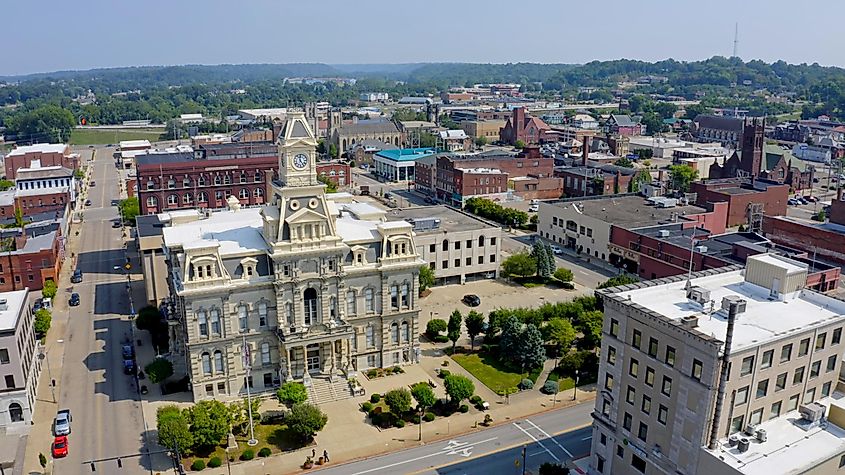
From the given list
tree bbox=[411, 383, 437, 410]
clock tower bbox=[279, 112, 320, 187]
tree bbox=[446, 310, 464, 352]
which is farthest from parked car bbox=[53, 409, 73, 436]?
tree bbox=[446, 310, 464, 352]

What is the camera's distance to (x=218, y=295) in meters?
62.4

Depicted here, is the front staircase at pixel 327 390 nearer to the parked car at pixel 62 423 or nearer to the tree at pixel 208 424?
the tree at pixel 208 424

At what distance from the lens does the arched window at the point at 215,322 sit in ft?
206

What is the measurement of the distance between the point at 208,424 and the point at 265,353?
13.0 m

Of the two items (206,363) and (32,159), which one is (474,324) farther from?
(32,159)

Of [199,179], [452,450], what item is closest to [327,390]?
[452,450]

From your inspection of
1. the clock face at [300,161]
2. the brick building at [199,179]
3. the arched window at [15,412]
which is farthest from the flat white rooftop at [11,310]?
the brick building at [199,179]

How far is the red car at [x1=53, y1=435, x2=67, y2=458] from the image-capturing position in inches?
2167

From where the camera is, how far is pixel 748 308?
48.4m

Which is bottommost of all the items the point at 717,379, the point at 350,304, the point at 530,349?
the point at 530,349

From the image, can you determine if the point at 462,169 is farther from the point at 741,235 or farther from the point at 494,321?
the point at 494,321

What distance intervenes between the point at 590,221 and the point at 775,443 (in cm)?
6912

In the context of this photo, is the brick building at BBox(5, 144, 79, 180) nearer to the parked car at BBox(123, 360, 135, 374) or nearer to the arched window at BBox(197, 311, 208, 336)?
the parked car at BBox(123, 360, 135, 374)

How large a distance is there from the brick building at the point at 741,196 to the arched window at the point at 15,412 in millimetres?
113396
